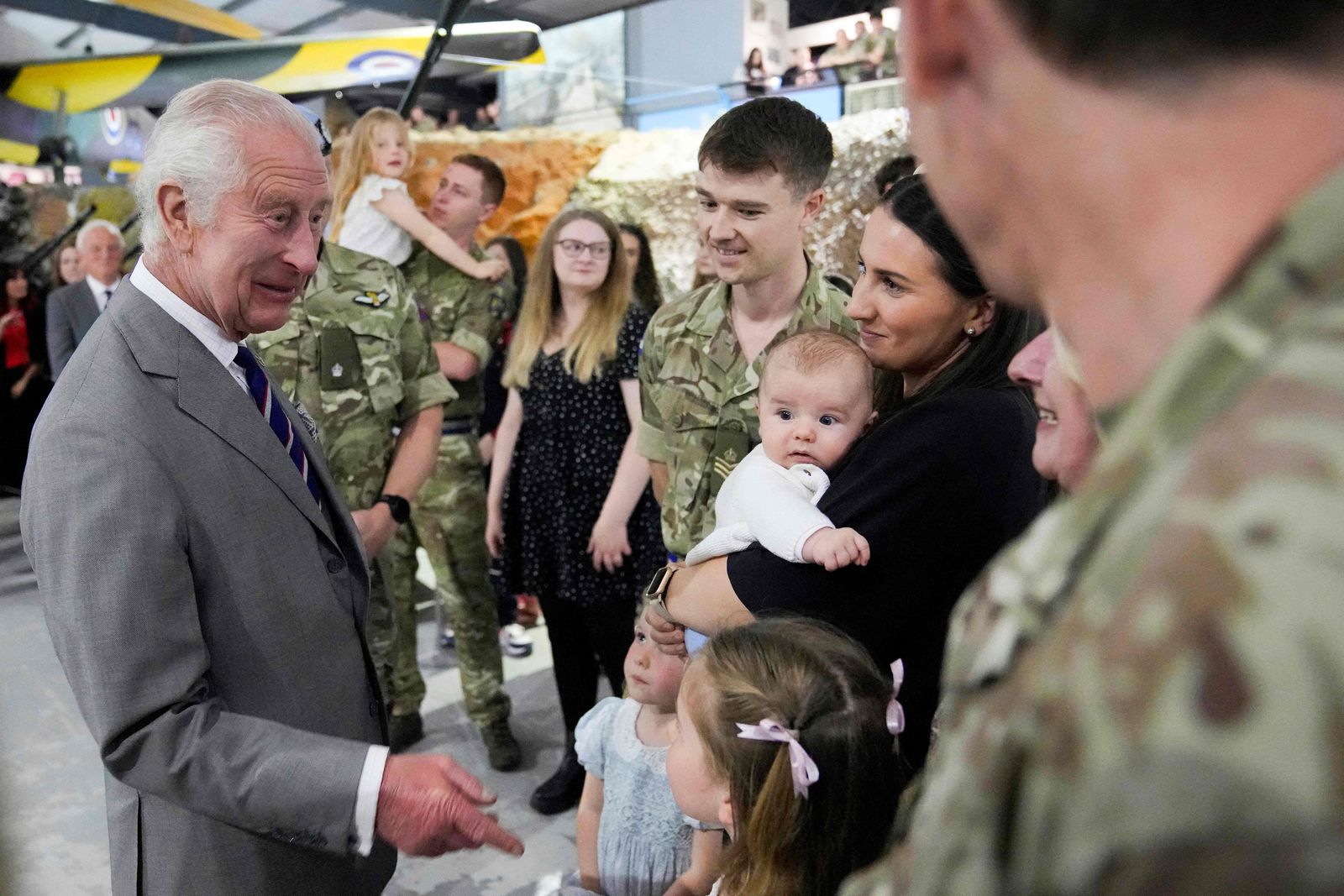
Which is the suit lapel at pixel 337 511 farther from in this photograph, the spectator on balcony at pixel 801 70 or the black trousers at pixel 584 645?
the spectator on balcony at pixel 801 70

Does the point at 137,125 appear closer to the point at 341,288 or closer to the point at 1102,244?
the point at 341,288

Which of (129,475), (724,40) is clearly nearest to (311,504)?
(129,475)

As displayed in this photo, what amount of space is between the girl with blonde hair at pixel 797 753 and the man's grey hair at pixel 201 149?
98cm

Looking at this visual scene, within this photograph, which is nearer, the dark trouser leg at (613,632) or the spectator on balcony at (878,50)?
the dark trouser leg at (613,632)

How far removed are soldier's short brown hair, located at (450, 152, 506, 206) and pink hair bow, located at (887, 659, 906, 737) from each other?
3.07m

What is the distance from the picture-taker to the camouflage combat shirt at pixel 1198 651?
29 centimetres

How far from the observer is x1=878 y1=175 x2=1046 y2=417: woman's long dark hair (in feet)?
4.65

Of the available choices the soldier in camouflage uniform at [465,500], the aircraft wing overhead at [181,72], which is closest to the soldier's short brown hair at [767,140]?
the soldier in camouflage uniform at [465,500]

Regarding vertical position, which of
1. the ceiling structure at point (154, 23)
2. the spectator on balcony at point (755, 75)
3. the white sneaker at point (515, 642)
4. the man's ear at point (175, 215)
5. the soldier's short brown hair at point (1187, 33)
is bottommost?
→ the white sneaker at point (515, 642)

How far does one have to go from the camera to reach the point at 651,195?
7.25m

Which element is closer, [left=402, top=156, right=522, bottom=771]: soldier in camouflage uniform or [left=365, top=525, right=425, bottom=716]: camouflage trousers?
[left=365, top=525, right=425, bottom=716]: camouflage trousers

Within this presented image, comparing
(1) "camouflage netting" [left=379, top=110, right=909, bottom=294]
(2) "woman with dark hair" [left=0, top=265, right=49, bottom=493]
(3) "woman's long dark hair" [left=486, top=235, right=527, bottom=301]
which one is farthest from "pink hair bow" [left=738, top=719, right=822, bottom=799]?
(2) "woman with dark hair" [left=0, top=265, right=49, bottom=493]

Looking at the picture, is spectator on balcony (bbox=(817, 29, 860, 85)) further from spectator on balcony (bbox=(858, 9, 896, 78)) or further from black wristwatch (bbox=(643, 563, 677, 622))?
black wristwatch (bbox=(643, 563, 677, 622))

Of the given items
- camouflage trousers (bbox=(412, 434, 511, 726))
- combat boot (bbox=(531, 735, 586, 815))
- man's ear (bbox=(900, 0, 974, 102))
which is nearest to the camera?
man's ear (bbox=(900, 0, 974, 102))
